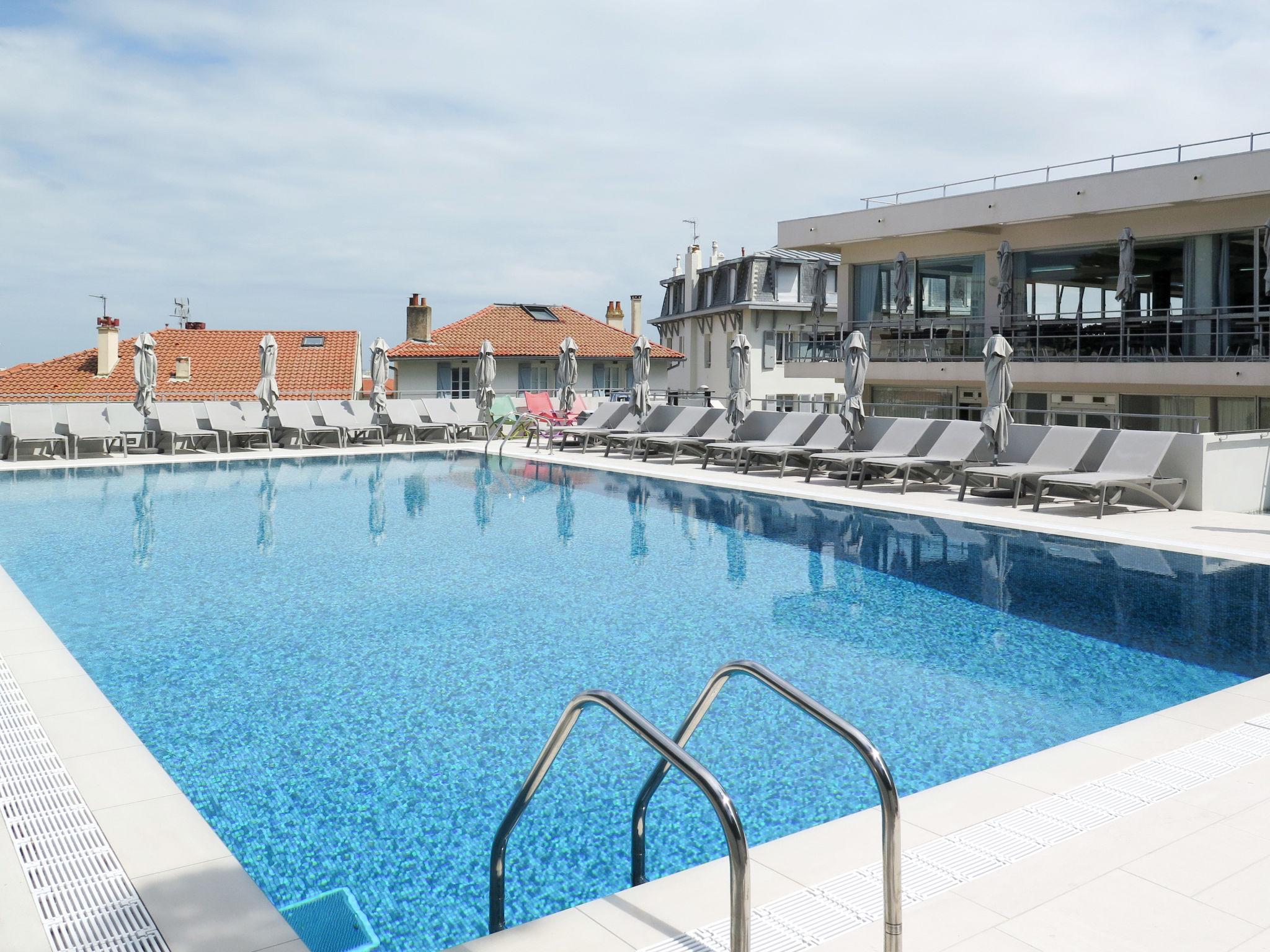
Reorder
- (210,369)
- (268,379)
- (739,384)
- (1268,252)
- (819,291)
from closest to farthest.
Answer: (1268,252)
(739,384)
(268,379)
(819,291)
(210,369)

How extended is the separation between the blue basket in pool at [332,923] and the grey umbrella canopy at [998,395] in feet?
38.0

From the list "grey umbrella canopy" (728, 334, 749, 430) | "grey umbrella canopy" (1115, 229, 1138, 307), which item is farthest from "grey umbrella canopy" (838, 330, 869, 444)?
"grey umbrella canopy" (1115, 229, 1138, 307)

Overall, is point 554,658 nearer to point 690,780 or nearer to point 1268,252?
point 690,780

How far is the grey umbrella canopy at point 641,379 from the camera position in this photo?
20438mm

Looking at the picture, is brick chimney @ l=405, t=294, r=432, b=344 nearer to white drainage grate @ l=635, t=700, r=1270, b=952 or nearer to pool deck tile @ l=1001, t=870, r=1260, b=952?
white drainage grate @ l=635, t=700, r=1270, b=952

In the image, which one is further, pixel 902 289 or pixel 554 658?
pixel 902 289

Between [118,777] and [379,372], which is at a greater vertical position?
[379,372]

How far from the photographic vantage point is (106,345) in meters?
33.2

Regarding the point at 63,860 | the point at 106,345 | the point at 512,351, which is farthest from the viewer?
the point at 512,351

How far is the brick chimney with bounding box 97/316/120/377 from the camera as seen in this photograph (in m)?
33.1

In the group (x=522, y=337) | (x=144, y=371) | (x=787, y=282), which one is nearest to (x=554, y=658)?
(x=144, y=371)

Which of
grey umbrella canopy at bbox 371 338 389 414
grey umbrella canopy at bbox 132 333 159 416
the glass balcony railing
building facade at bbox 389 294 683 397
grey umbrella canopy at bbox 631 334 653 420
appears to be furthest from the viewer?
building facade at bbox 389 294 683 397

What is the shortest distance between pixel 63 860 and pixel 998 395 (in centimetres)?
1255

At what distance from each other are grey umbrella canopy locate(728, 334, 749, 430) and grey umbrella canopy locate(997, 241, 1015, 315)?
23.6 ft
